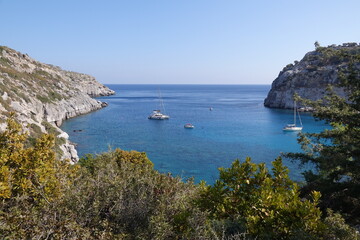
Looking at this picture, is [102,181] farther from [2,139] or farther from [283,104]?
[283,104]

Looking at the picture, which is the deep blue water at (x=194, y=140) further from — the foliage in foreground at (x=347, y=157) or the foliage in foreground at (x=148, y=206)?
the foliage in foreground at (x=148, y=206)

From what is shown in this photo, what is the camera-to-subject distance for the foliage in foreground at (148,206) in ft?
15.7

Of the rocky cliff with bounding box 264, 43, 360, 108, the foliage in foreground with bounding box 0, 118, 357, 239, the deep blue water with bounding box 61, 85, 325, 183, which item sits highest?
the rocky cliff with bounding box 264, 43, 360, 108

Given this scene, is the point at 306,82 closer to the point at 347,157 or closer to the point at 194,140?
the point at 194,140

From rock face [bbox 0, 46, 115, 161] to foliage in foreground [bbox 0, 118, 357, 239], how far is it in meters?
23.6

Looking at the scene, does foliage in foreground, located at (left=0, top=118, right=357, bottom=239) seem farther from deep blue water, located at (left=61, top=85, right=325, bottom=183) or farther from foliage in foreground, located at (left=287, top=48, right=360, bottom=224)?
deep blue water, located at (left=61, top=85, right=325, bottom=183)

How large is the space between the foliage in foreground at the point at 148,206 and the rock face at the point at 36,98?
23624 mm

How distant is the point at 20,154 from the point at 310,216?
6.71 m

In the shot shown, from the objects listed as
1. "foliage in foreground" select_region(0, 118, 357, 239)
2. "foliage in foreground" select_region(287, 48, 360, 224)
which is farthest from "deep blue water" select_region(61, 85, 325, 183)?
"foliage in foreground" select_region(0, 118, 357, 239)

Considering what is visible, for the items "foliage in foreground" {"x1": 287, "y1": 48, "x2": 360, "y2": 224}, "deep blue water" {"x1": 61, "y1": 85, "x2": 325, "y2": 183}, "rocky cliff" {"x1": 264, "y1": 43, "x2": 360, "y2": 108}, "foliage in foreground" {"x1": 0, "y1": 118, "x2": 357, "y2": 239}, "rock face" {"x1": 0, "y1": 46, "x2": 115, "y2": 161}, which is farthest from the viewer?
"rocky cliff" {"x1": 264, "y1": 43, "x2": 360, "y2": 108}

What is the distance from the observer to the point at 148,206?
6.42m

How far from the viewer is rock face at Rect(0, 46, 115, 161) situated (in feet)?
115

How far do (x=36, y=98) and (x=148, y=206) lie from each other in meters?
52.1

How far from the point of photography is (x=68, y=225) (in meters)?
4.84
